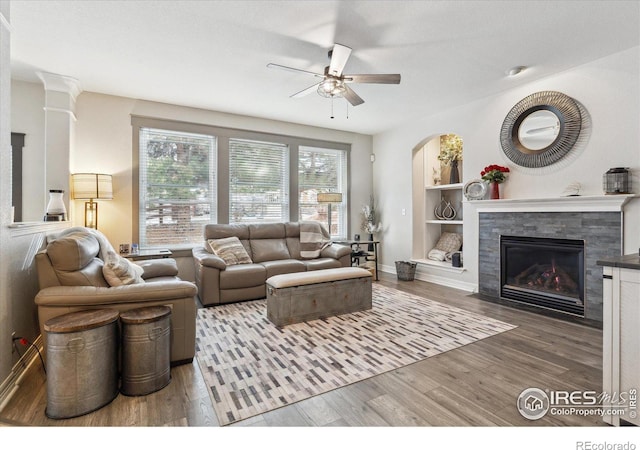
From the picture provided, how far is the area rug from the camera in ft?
6.82

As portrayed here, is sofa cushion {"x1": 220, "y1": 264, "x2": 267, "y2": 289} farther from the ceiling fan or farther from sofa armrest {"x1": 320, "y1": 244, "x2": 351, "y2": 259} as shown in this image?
the ceiling fan

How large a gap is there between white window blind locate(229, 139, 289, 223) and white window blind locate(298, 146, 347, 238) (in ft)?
1.20

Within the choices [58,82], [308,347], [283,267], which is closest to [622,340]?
Result: [308,347]

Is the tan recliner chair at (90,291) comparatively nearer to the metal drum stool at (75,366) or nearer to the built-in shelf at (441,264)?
the metal drum stool at (75,366)

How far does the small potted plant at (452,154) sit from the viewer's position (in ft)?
17.5

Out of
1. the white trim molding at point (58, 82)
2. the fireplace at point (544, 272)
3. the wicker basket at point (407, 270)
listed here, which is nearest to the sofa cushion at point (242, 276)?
the wicker basket at point (407, 270)

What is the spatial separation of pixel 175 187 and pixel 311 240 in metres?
2.31

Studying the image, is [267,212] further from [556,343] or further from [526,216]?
[556,343]

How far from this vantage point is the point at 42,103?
3920 mm

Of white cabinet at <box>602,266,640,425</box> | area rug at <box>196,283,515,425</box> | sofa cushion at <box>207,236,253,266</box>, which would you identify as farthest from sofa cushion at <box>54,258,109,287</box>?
white cabinet at <box>602,266,640,425</box>

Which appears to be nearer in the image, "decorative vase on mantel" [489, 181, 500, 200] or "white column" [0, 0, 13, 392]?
"white column" [0, 0, 13, 392]

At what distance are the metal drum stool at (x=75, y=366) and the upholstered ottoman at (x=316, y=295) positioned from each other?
1614 mm

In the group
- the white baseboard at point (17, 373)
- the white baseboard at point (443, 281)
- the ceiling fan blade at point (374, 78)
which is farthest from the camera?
the white baseboard at point (443, 281)

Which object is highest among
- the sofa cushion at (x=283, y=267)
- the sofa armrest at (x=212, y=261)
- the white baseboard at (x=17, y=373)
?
the sofa armrest at (x=212, y=261)
